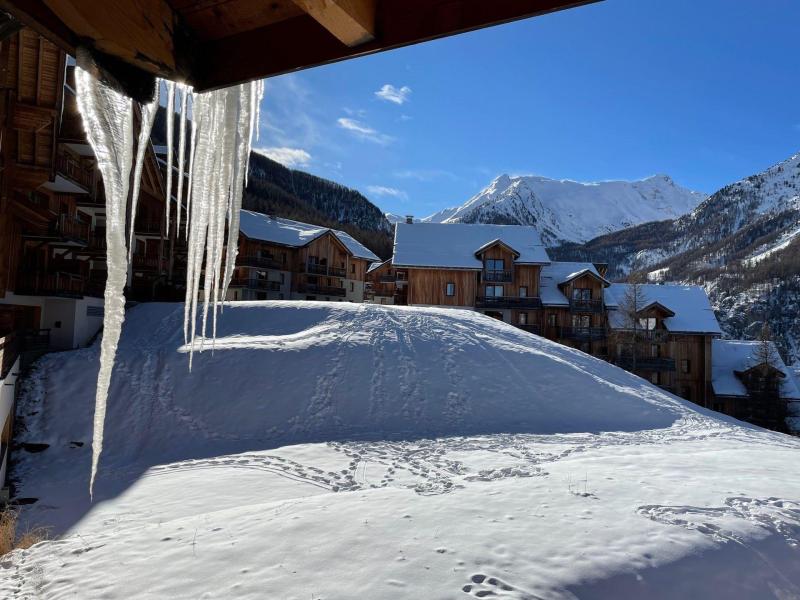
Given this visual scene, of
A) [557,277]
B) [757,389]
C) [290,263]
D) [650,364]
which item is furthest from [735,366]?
[290,263]

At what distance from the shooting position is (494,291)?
3866 centimetres

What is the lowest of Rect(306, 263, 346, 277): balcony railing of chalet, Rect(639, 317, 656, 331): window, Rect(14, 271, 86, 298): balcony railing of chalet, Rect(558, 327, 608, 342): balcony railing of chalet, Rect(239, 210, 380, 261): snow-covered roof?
Rect(558, 327, 608, 342): balcony railing of chalet

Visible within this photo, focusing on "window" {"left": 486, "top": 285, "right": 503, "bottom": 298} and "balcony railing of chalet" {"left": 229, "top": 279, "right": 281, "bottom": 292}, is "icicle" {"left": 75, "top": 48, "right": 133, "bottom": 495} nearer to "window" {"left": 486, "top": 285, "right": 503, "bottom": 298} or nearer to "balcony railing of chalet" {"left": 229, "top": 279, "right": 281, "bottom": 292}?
"window" {"left": 486, "top": 285, "right": 503, "bottom": 298}

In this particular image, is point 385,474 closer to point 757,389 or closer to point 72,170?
point 72,170

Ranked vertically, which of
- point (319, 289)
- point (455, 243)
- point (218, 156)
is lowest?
point (218, 156)

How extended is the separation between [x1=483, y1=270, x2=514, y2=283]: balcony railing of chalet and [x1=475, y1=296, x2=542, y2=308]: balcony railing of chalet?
4.58 feet

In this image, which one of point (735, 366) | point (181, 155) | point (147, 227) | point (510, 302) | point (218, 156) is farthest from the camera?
point (735, 366)

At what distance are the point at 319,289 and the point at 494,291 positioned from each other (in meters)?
16.9

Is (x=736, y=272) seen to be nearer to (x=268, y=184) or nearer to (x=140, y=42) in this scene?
(x=268, y=184)

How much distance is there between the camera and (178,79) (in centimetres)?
250

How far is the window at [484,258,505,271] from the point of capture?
38531 millimetres

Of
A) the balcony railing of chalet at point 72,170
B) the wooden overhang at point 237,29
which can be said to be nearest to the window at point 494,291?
the balcony railing of chalet at point 72,170

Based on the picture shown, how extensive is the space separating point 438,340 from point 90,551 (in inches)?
713

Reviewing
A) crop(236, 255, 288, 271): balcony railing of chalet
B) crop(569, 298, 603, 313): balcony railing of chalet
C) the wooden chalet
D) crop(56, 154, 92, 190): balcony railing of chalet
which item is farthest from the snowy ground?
the wooden chalet
